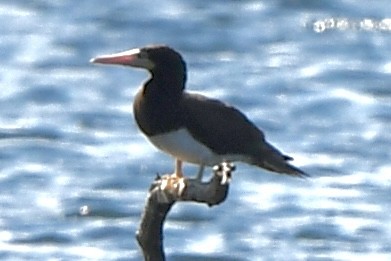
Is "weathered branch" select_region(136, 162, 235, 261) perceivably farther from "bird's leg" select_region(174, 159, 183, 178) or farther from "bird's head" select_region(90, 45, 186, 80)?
"bird's head" select_region(90, 45, 186, 80)

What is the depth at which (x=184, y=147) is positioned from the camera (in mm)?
9891

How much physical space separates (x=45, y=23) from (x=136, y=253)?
545cm

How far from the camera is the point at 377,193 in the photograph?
612 inches

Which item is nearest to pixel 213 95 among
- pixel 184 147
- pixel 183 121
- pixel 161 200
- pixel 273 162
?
pixel 273 162

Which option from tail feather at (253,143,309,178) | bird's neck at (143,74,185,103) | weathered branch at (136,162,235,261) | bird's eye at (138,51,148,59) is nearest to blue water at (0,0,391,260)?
tail feather at (253,143,309,178)

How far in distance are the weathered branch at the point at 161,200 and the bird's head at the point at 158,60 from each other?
2.48 feet

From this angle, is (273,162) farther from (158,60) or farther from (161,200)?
(161,200)

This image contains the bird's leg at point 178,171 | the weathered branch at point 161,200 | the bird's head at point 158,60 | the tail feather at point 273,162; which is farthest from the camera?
the tail feather at point 273,162

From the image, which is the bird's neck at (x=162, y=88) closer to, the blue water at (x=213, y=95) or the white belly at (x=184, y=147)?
the white belly at (x=184, y=147)

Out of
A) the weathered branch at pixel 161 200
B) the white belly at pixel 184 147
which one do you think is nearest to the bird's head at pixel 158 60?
the white belly at pixel 184 147

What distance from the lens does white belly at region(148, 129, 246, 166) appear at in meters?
9.84

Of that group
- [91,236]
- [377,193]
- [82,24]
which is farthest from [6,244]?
[82,24]

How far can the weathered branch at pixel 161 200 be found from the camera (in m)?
9.07

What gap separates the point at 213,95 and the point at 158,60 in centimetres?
755
